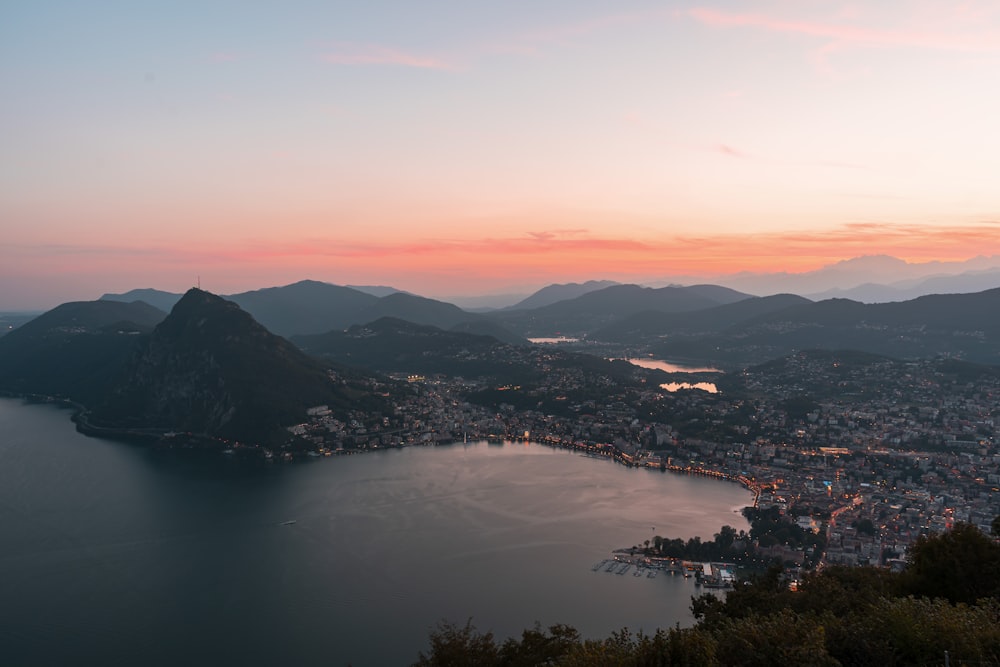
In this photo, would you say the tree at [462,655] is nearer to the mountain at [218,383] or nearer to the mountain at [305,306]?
the mountain at [218,383]

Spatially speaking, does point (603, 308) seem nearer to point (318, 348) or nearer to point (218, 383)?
point (318, 348)

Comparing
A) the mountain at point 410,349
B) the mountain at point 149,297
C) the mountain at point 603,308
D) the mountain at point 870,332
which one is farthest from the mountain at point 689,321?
the mountain at point 149,297

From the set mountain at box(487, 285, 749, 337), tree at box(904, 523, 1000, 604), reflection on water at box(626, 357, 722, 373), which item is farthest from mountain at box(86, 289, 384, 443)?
mountain at box(487, 285, 749, 337)

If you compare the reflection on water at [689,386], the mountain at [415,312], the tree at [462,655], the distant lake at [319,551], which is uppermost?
the tree at [462,655]

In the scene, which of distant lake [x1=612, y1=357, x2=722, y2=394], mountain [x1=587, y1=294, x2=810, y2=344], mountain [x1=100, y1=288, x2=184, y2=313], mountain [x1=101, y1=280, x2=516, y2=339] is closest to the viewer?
distant lake [x1=612, y1=357, x2=722, y2=394]

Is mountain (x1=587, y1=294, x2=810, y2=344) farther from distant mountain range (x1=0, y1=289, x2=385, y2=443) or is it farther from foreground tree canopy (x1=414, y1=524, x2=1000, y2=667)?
foreground tree canopy (x1=414, y1=524, x2=1000, y2=667)

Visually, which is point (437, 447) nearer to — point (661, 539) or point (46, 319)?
point (661, 539)
